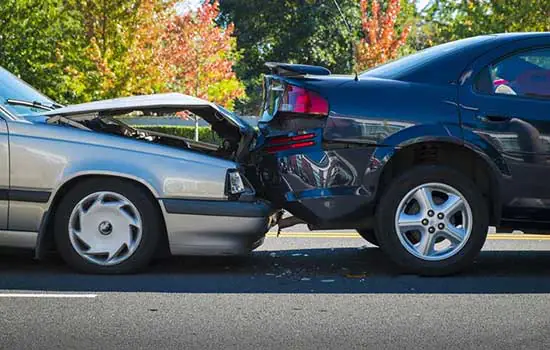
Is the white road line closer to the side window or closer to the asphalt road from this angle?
the asphalt road

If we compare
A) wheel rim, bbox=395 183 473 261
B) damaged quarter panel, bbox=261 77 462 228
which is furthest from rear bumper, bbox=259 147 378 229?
wheel rim, bbox=395 183 473 261

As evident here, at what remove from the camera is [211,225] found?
237 inches

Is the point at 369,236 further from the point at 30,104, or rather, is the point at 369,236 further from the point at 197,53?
the point at 197,53

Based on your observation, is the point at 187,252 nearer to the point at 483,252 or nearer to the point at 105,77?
the point at 483,252

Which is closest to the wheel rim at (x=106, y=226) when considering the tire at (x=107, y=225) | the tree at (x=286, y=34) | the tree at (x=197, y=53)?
the tire at (x=107, y=225)

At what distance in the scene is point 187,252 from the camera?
20.0ft

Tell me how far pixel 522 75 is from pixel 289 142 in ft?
5.56

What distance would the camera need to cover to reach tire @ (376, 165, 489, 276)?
238 inches

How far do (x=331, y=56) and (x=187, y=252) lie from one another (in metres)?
42.4

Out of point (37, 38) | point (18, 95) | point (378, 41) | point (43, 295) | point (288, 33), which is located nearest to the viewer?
point (43, 295)

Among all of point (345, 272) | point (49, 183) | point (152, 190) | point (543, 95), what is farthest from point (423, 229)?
point (49, 183)

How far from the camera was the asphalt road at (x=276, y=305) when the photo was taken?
14.9ft

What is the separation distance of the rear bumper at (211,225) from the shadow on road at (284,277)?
22 centimetres

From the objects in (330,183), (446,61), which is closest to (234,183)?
(330,183)
